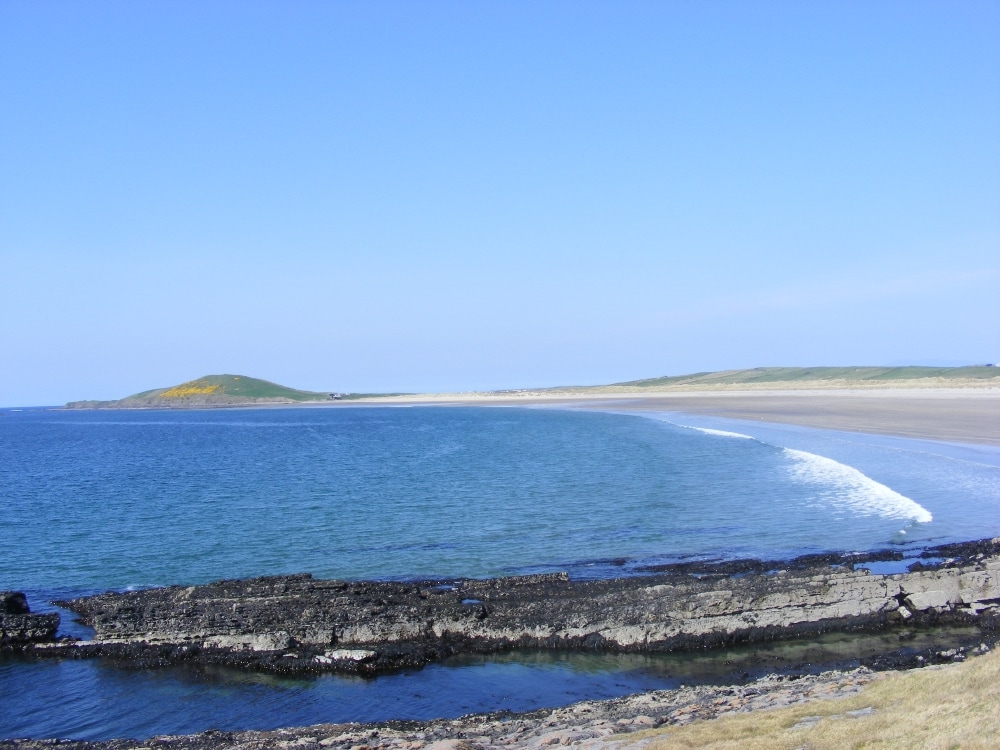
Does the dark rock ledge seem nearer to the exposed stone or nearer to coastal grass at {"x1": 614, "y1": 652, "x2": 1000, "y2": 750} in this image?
the exposed stone

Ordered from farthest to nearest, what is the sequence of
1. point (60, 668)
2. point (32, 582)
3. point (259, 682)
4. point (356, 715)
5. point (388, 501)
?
point (388, 501)
point (32, 582)
point (60, 668)
point (259, 682)
point (356, 715)

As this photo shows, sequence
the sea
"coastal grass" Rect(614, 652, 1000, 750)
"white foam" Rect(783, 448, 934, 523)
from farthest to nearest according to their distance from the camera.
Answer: "white foam" Rect(783, 448, 934, 523), the sea, "coastal grass" Rect(614, 652, 1000, 750)

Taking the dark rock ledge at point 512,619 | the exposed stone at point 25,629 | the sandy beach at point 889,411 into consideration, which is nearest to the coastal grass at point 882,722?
the dark rock ledge at point 512,619

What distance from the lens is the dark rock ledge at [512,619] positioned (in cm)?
1677

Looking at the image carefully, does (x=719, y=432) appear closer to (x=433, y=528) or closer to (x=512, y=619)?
(x=433, y=528)

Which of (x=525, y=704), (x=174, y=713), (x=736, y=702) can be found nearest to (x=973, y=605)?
(x=736, y=702)

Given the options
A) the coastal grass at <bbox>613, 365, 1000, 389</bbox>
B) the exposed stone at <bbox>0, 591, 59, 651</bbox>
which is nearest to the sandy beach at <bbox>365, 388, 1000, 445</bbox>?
the coastal grass at <bbox>613, 365, 1000, 389</bbox>

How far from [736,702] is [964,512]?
2101 centimetres

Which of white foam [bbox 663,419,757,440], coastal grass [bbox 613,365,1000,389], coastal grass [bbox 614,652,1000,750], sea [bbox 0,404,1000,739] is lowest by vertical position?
sea [bbox 0,404,1000,739]

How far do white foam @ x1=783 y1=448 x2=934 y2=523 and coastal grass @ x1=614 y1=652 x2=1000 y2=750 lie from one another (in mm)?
19065

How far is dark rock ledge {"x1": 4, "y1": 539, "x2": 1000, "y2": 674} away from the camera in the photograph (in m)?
16.8

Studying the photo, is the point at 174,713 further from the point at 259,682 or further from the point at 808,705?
the point at 808,705

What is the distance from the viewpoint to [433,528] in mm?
30406

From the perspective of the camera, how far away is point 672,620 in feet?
56.0
